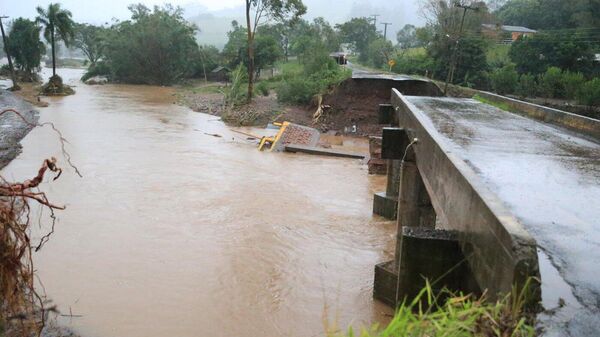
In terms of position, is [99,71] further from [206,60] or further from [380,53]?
[380,53]

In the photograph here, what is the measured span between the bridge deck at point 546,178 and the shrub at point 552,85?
17976mm

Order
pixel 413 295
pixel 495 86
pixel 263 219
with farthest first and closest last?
pixel 495 86 < pixel 263 219 < pixel 413 295

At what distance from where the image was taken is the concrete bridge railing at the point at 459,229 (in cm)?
293

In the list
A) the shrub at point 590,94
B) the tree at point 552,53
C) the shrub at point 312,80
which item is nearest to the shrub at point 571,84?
the shrub at point 590,94

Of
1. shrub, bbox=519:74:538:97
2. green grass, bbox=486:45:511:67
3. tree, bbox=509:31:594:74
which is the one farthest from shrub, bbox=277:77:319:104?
green grass, bbox=486:45:511:67

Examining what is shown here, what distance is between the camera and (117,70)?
5356cm

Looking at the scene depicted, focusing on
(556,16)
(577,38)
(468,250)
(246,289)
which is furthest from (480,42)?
(468,250)

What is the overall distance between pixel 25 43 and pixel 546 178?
56.7 metres

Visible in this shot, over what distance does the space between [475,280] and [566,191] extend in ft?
6.89

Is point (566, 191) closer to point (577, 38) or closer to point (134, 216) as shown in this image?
point (134, 216)

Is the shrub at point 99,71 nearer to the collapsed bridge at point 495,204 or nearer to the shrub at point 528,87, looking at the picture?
the shrub at point 528,87

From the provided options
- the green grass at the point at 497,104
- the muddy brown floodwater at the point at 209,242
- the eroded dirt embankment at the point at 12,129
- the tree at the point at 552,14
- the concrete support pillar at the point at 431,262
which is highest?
the tree at the point at 552,14

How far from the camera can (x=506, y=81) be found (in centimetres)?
2867

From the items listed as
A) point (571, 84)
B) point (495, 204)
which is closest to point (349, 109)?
point (571, 84)
